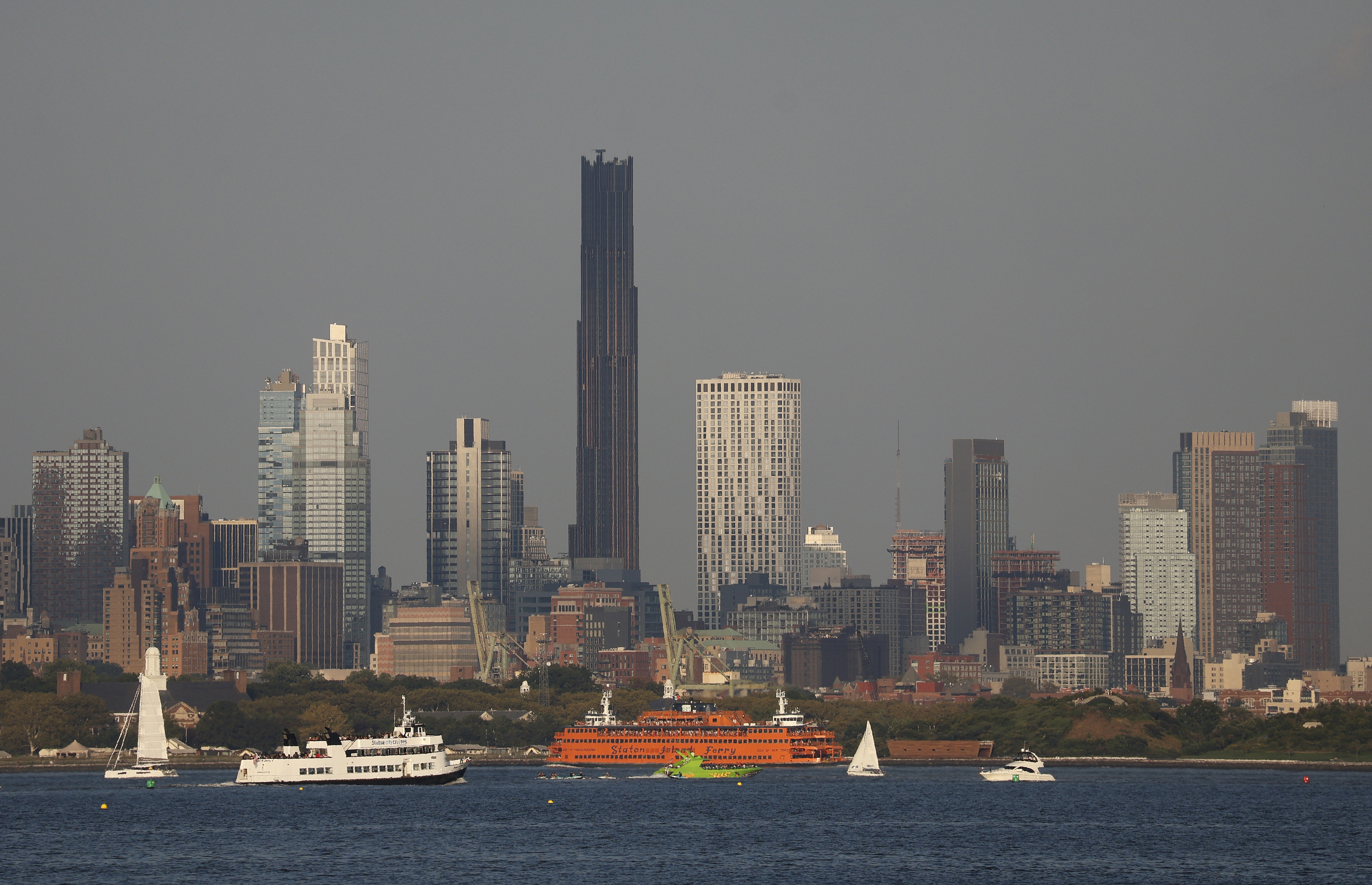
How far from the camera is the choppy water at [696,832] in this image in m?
108

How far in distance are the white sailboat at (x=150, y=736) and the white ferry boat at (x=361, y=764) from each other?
85.9ft

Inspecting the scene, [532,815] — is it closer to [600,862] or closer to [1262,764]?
[600,862]

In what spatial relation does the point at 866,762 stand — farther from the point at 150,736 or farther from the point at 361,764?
the point at 150,736

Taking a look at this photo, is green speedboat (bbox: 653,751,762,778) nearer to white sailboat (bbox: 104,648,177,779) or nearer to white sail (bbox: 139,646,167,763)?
white sailboat (bbox: 104,648,177,779)

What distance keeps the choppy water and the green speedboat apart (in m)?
6.56

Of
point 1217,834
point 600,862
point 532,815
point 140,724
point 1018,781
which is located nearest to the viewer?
point 600,862

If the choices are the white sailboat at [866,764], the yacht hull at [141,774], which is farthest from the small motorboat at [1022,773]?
the yacht hull at [141,774]

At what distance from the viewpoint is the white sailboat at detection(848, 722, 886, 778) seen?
181 metres

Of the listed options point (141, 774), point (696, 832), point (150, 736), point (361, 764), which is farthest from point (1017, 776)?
point (150, 736)

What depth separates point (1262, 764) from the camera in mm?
193125

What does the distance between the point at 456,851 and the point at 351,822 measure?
17.8 m

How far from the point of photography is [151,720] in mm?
191875

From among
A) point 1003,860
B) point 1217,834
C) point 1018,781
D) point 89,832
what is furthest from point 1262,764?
point 89,832

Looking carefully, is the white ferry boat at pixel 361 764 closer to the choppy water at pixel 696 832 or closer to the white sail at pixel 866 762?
the choppy water at pixel 696 832
